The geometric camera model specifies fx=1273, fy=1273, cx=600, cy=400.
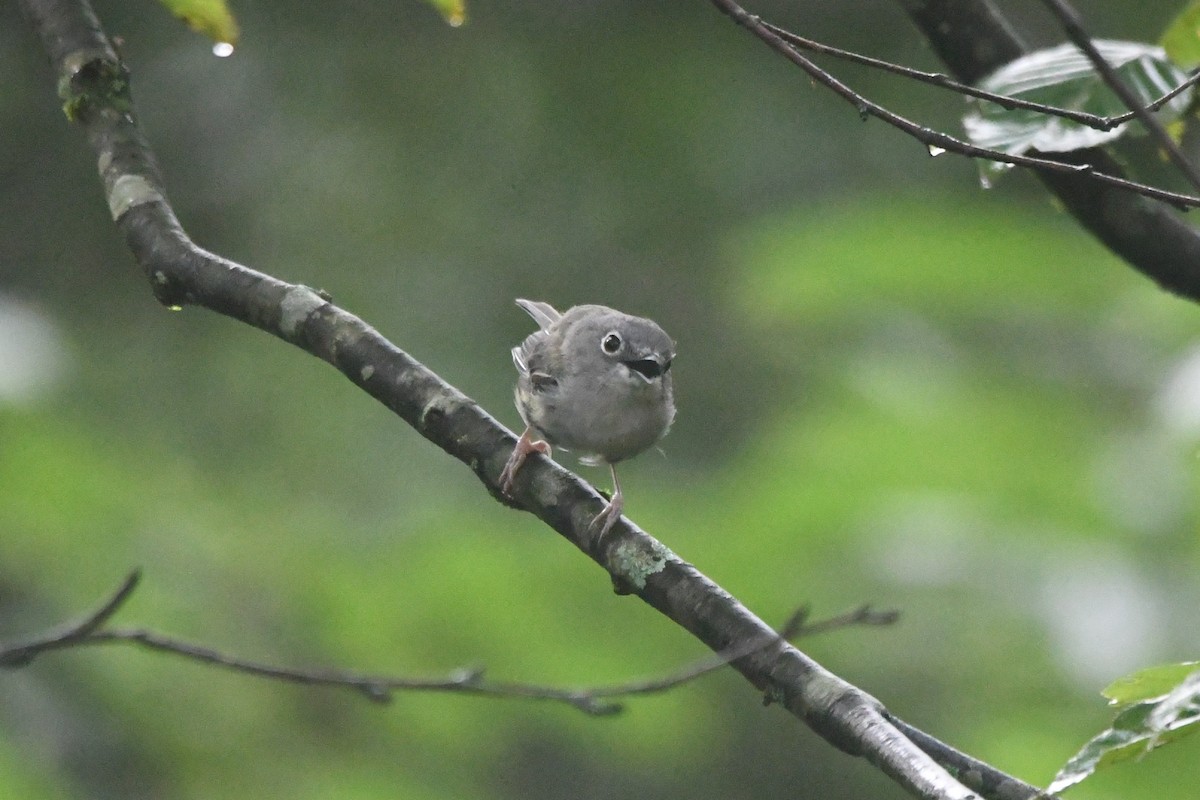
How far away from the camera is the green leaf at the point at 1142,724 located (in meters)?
1.87

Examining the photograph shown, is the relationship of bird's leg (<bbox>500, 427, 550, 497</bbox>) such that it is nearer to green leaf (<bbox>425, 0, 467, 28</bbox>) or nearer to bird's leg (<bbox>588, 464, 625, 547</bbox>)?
bird's leg (<bbox>588, 464, 625, 547</bbox>)

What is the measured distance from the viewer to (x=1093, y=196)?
145 inches

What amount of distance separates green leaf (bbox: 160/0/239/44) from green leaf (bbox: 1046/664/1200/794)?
6.89 ft

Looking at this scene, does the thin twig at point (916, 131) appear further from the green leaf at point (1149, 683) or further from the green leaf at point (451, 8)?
the green leaf at point (1149, 683)

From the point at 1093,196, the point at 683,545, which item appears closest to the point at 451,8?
the point at 1093,196

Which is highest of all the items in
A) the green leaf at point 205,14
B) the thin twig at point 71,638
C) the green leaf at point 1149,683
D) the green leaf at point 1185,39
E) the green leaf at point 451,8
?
the green leaf at point 1185,39

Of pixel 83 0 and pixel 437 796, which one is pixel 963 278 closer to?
pixel 437 796

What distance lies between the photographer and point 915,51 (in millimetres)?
8609

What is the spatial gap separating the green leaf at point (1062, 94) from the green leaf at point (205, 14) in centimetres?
185

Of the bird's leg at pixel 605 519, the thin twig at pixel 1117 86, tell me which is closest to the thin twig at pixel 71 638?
the bird's leg at pixel 605 519

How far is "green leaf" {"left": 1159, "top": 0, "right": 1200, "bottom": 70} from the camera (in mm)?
A: 3047

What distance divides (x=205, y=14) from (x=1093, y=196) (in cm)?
249

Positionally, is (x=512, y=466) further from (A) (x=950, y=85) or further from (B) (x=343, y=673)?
(A) (x=950, y=85)

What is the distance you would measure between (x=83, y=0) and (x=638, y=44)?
5331 millimetres
